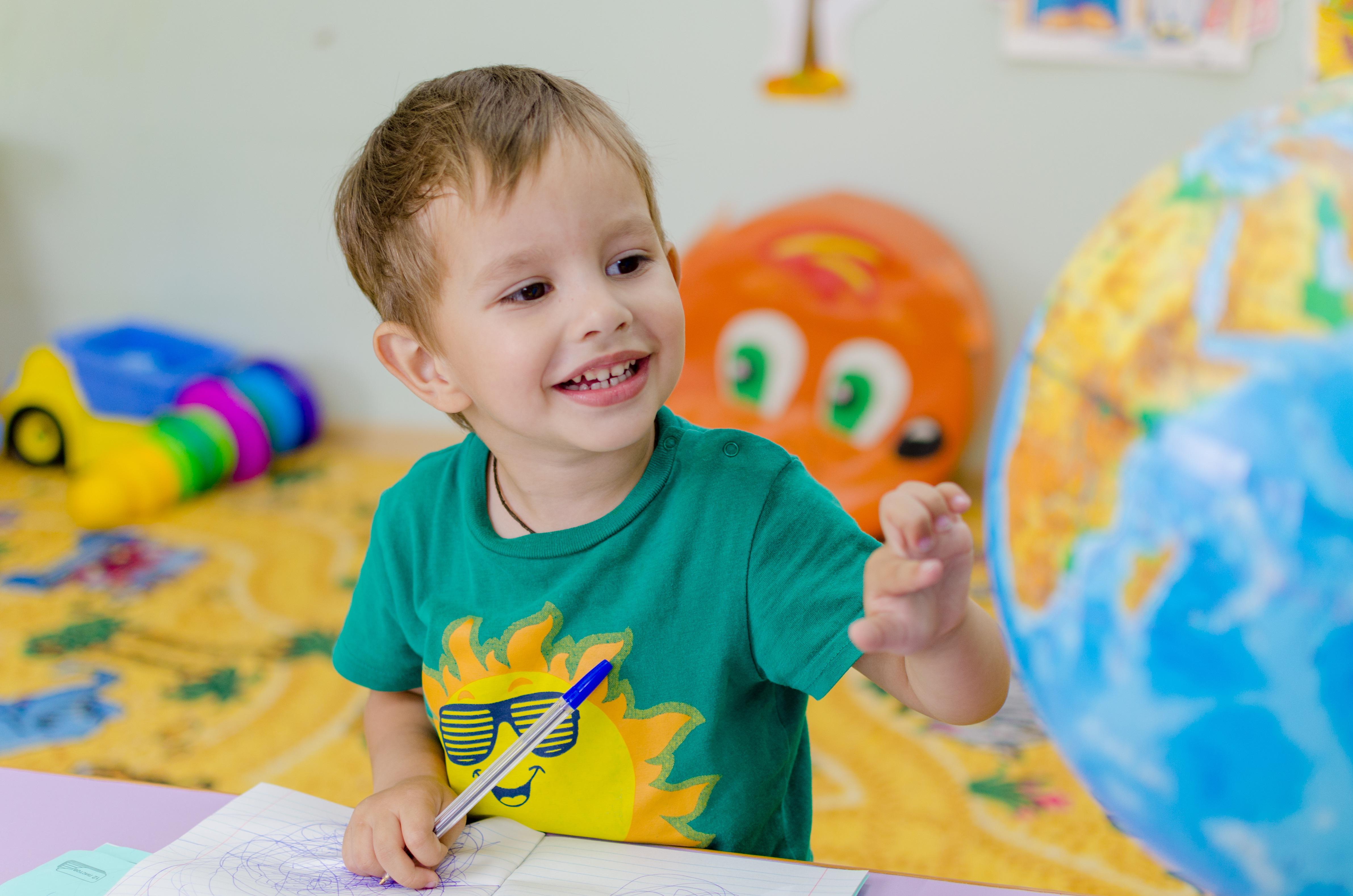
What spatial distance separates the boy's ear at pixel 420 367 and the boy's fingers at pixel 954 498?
32 centimetres

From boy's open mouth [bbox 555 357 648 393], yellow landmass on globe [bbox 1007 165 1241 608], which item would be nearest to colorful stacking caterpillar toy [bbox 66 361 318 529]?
boy's open mouth [bbox 555 357 648 393]

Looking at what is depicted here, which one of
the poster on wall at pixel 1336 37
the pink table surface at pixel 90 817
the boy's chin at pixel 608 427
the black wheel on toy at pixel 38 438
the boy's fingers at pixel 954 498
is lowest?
the black wheel on toy at pixel 38 438

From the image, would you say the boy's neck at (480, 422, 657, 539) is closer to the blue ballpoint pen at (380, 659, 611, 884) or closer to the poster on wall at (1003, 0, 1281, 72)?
the blue ballpoint pen at (380, 659, 611, 884)

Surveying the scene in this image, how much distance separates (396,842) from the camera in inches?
22.9

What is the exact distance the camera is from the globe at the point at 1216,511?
356 mm

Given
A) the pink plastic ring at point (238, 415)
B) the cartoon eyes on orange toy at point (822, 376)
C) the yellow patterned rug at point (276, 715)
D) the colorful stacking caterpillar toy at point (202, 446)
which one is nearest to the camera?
the yellow patterned rug at point (276, 715)

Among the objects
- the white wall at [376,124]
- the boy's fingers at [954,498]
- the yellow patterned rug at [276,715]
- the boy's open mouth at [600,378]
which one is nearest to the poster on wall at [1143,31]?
the white wall at [376,124]

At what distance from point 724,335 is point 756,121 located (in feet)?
1.48

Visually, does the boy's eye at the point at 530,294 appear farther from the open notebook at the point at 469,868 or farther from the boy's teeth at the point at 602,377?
the open notebook at the point at 469,868

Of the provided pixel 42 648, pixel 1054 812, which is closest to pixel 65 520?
pixel 42 648

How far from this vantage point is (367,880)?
58 centimetres

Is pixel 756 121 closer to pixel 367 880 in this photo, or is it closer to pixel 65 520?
pixel 65 520

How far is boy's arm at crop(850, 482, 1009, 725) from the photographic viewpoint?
47 centimetres

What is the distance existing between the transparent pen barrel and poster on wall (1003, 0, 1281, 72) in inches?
74.4
